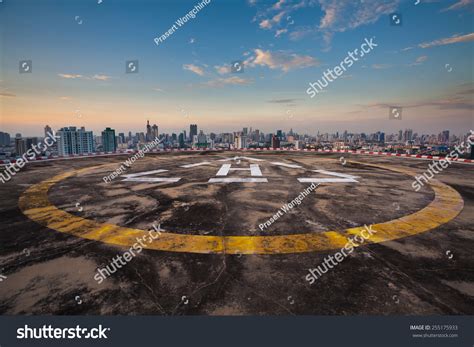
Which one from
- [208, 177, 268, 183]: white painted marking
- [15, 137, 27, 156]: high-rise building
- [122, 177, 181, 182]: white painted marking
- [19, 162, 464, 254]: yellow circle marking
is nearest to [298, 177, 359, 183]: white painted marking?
[208, 177, 268, 183]: white painted marking

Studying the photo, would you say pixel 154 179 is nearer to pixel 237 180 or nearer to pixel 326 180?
pixel 237 180

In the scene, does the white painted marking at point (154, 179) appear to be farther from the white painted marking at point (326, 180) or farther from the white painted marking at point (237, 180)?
the white painted marking at point (326, 180)

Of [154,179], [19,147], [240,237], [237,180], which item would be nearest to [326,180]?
[237,180]

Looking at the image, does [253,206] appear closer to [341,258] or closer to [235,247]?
[235,247]

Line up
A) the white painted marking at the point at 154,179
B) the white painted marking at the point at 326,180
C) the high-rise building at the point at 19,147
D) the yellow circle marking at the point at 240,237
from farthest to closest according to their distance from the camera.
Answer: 1. the high-rise building at the point at 19,147
2. the white painted marking at the point at 154,179
3. the white painted marking at the point at 326,180
4. the yellow circle marking at the point at 240,237

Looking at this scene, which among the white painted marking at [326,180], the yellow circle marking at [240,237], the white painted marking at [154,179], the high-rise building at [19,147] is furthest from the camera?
the high-rise building at [19,147]

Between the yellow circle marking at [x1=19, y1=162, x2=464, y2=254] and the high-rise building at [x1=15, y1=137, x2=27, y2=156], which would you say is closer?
the yellow circle marking at [x1=19, y1=162, x2=464, y2=254]

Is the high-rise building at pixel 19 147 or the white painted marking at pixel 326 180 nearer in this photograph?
the white painted marking at pixel 326 180

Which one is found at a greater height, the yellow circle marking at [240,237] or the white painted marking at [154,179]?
the white painted marking at [154,179]

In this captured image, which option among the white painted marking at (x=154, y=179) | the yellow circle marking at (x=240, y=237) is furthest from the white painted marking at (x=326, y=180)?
the white painted marking at (x=154, y=179)

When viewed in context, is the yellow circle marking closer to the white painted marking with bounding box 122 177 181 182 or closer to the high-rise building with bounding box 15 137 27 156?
the white painted marking with bounding box 122 177 181 182
